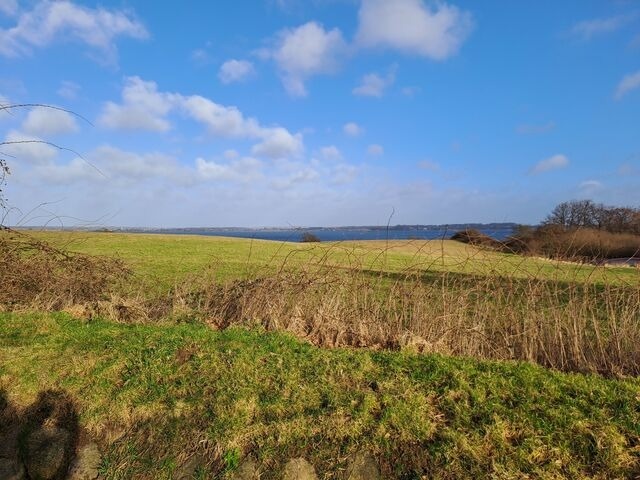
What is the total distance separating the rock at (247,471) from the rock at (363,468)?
73cm

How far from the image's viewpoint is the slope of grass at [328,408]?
3533mm

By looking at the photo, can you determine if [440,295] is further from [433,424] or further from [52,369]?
[52,369]

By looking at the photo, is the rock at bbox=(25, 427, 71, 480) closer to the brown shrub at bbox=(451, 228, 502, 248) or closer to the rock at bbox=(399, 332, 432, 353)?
the rock at bbox=(399, 332, 432, 353)

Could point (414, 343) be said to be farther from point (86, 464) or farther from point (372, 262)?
point (86, 464)

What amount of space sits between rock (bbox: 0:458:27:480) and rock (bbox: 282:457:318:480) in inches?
92.3

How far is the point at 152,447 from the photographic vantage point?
153 inches

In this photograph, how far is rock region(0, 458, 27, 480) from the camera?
12.5 feet

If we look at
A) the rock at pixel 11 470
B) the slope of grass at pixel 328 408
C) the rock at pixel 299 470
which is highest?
the slope of grass at pixel 328 408

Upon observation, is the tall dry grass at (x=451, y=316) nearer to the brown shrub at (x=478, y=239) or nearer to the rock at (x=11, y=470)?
the brown shrub at (x=478, y=239)

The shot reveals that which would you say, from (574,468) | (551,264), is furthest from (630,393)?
(551,264)

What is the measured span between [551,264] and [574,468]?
5.19m

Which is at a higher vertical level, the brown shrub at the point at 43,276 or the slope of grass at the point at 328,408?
the brown shrub at the point at 43,276

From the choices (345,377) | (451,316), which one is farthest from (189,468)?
(451,316)

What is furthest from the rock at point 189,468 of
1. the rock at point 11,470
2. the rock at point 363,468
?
the rock at point 11,470
